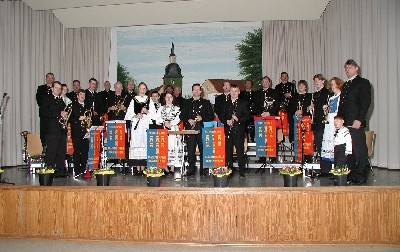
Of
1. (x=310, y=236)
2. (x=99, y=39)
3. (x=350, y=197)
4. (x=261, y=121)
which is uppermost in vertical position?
(x=99, y=39)

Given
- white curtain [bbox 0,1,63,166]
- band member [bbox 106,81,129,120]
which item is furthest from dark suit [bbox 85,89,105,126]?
white curtain [bbox 0,1,63,166]

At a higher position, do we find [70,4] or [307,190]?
[70,4]

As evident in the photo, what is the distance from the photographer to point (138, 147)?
8.37 m

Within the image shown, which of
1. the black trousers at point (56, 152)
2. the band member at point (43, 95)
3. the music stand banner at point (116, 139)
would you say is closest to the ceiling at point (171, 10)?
the band member at point (43, 95)

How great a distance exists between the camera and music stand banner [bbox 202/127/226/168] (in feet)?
24.6

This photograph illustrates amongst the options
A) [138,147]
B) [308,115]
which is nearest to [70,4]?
[138,147]

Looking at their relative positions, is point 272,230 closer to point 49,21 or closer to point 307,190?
point 307,190

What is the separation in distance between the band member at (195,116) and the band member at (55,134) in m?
2.10

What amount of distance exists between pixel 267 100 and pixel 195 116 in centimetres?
186

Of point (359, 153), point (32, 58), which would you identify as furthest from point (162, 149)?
point (32, 58)

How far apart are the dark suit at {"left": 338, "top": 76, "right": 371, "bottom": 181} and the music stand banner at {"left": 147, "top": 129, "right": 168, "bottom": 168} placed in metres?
2.93

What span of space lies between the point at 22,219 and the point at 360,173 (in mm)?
4379

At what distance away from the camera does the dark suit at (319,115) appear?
24.9 ft

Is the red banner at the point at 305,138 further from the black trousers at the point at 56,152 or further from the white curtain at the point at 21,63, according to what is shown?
the white curtain at the point at 21,63
